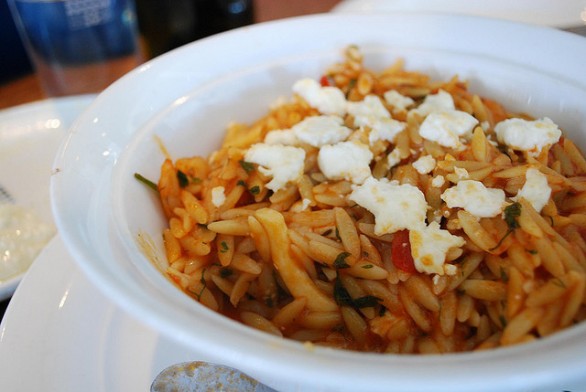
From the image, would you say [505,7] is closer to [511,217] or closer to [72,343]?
[511,217]

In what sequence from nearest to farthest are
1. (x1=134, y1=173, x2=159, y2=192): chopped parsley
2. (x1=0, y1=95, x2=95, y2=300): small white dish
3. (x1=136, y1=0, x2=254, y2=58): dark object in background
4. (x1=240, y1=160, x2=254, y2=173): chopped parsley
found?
(x1=134, y1=173, x2=159, y2=192): chopped parsley, (x1=240, y1=160, x2=254, y2=173): chopped parsley, (x1=0, y1=95, x2=95, y2=300): small white dish, (x1=136, y1=0, x2=254, y2=58): dark object in background

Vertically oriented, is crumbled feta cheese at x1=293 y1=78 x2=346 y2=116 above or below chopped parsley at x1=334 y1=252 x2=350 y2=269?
above

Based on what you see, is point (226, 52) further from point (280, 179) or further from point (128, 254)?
point (128, 254)

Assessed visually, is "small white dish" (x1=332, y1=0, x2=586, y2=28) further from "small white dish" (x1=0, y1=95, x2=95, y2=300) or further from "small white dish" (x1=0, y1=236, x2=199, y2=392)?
"small white dish" (x1=0, y1=236, x2=199, y2=392)

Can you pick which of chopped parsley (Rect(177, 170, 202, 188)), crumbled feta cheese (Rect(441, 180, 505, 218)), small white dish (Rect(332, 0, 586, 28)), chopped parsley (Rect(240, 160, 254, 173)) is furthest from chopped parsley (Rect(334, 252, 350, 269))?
small white dish (Rect(332, 0, 586, 28))

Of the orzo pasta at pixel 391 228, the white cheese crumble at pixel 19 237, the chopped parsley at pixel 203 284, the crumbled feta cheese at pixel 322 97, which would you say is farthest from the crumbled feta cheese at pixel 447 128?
the white cheese crumble at pixel 19 237

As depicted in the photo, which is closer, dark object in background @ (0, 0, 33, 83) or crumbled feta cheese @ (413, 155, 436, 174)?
crumbled feta cheese @ (413, 155, 436, 174)

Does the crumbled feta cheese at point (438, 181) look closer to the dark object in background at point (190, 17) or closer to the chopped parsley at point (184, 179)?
the chopped parsley at point (184, 179)
